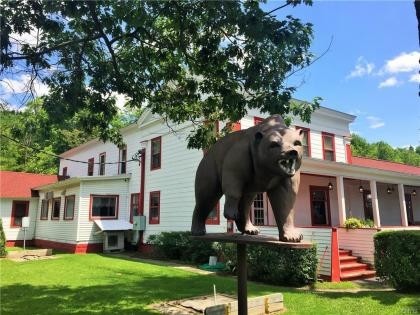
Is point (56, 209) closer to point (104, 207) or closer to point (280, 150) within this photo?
point (104, 207)

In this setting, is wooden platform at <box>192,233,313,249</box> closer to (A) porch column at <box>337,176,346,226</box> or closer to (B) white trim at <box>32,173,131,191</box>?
(A) porch column at <box>337,176,346,226</box>

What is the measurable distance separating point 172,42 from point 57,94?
239cm

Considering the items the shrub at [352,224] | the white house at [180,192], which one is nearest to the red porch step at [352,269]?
the white house at [180,192]

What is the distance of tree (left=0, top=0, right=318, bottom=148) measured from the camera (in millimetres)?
5867

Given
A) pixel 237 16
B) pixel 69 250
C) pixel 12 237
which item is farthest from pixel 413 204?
pixel 12 237

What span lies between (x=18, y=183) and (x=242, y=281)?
82.7ft

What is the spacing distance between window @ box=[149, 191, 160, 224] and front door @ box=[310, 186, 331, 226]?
7251 mm

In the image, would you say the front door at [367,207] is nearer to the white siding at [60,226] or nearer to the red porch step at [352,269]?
the red porch step at [352,269]

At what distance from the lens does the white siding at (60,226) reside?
774 inches

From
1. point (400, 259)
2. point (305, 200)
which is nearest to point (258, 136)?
point (400, 259)

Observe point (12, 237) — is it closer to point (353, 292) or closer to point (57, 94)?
point (57, 94)

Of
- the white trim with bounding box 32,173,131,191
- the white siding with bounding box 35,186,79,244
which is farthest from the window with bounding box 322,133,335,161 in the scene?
the white siding with bounding box 35,186,79,244

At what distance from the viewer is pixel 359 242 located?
12.3 m

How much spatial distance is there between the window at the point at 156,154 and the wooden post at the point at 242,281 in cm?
1554
